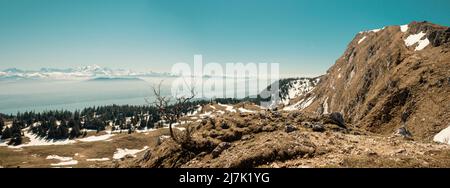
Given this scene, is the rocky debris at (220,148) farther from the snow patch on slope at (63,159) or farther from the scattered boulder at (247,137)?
the snow patch on slope at (63,159)

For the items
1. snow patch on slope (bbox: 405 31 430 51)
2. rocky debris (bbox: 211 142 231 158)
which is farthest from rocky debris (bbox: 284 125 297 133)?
snow patch on slope (bbox: 405 31 430 51)

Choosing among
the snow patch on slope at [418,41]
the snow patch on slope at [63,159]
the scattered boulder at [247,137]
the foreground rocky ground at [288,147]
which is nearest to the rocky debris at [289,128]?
the foreground rocky ground at [288,147]

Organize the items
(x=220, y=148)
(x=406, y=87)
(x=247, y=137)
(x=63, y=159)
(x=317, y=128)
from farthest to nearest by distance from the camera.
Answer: (x=63, y=159)
(x=406, y=87)
(x=317, y=128)
(x=247, y=137)
(x=220, y=148)

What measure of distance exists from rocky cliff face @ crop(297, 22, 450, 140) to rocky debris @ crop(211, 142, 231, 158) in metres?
61.3

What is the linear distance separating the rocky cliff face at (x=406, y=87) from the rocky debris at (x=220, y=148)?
61.3 metres

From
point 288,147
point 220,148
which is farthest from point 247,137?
point 288,147

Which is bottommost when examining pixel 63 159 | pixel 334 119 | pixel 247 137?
pixel 63 159

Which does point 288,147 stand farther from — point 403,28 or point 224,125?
point 403,28

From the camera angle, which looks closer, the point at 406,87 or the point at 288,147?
the point at 288,147

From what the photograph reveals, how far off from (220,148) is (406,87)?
86.6m


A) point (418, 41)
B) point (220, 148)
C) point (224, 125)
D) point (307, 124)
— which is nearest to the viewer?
point (220, 148)

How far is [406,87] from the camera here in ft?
287
